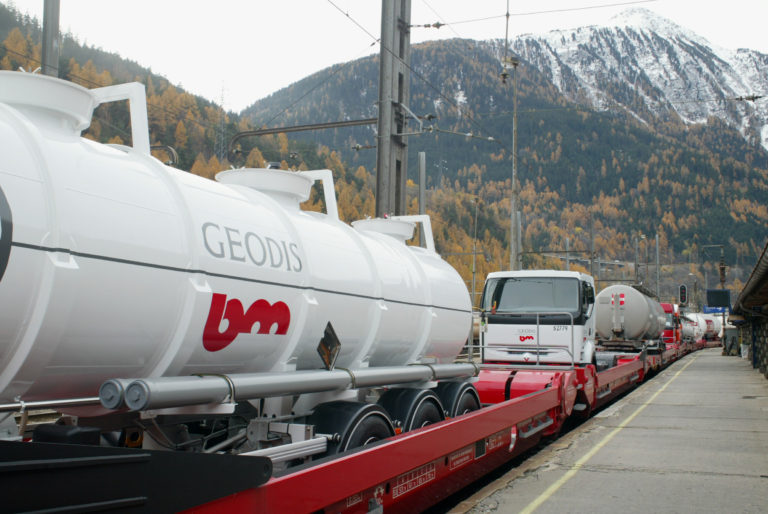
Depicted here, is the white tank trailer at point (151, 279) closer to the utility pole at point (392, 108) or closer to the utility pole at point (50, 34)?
the utility pole at point (50, 34)

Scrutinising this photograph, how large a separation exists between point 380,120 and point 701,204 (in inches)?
7746

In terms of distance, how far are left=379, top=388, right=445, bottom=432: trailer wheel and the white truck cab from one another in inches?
237

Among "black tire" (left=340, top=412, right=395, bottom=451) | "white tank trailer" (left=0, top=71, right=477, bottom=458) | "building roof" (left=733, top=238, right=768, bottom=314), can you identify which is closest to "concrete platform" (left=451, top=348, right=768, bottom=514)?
"black tire" (left=340, top=412, right=395, bottom=451)

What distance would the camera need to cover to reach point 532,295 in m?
13.2

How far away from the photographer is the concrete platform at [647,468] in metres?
6.85

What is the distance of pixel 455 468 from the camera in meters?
6.72

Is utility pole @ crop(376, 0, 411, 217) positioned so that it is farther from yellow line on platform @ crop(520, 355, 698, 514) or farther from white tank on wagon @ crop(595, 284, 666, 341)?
white tank on wagon @ crop(595, 284, 666, 341)

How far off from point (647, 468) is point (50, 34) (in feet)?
28.1

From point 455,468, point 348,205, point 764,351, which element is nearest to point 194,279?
point 455,468

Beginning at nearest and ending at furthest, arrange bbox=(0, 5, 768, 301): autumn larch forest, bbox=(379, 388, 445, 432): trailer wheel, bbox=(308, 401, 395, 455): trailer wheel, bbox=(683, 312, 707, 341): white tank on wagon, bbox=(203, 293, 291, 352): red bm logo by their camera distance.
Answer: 1. bbox=(203, 293, 291, 352): red bm logo
2. bbox=(308, 401, 395, 455): trailer wheel
3. bbox=(379, 388, 445, 432): trailer wheel
4. bbox=(683, 312, 707, 341): white tank on wagon
5. bbox=(0, 5, 768, 301): autumn larch forest

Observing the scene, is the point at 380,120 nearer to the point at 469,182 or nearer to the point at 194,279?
the point at 194,279

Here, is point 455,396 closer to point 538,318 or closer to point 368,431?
point 368,431

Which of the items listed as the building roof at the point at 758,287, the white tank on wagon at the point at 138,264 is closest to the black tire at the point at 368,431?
the white tank on wagon at the point at 138,264

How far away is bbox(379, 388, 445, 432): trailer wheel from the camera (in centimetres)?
654
